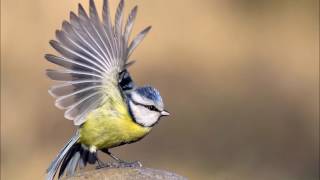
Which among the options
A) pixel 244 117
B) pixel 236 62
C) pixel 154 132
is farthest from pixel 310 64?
pixel 154 132

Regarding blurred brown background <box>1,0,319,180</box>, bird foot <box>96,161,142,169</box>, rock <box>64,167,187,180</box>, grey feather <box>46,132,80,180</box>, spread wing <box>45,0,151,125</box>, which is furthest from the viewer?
blurred brown background <box>1,0,319,180</box>

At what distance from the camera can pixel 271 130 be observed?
10953mm

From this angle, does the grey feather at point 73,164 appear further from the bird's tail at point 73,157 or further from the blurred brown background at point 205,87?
the blurred brown background at point 205,87

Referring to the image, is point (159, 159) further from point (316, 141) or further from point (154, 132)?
point (316, 141)

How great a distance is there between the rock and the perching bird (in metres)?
0.36

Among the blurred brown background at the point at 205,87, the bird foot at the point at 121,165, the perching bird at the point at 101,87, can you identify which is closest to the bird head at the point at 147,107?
the perching bird at the point at 101,87

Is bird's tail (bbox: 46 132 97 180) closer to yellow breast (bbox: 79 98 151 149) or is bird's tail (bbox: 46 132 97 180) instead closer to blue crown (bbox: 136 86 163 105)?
yellow breast (bbox: 79 98 151 149)

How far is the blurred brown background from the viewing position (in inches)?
391

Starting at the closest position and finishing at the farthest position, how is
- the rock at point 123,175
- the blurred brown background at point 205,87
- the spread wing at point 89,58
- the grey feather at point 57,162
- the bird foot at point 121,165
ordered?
the rock at point 123,175
the bird foot at point 121,165
the spread wing at point 89,58
the grey feather at point 57,162
the blurred brown background at point 205,87

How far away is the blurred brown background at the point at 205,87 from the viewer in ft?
32.6

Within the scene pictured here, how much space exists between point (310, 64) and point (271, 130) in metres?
1.88

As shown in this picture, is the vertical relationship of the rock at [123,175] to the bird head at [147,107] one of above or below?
below

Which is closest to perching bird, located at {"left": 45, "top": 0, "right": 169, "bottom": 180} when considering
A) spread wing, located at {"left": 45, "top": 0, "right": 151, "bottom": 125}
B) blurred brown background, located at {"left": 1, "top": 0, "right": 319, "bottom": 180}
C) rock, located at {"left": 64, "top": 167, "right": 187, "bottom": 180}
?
spread wing, located at {"left": 45, "top": 0, "right": 151, "bottom": 125}

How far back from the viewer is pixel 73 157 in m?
6.29
